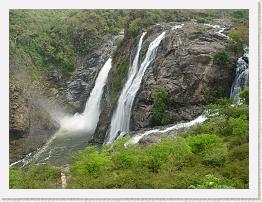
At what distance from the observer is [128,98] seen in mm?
10148

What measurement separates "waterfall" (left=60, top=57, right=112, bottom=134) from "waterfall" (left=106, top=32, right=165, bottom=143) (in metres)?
2.53

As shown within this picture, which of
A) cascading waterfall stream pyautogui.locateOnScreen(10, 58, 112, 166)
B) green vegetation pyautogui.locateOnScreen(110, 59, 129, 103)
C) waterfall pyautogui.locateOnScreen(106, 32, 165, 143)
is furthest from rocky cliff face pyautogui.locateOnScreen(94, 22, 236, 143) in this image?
cascading waterfall stream pyautogui.locateOnScreen(10, 58, 112, 166)

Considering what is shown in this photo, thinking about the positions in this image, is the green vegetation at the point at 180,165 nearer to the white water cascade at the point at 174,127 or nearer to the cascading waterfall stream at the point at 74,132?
the white water cascade at the point at 174,127

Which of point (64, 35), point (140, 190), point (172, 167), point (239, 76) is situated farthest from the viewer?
point (64, 35)

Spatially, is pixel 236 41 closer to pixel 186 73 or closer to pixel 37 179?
pixel 186 73

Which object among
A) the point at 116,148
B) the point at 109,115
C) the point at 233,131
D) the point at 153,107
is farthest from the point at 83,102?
the point at 233,131

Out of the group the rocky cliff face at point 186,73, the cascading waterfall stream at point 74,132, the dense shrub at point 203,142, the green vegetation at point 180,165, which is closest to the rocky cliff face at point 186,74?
the rocky cliff face at point 186,73

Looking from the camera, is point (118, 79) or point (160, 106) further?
point (118, 79)

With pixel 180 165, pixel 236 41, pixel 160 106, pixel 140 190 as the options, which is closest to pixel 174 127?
pixel 160 106

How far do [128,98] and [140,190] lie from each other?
5.66 meters

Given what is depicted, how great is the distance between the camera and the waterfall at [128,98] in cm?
991

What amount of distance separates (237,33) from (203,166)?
4282 millimetres

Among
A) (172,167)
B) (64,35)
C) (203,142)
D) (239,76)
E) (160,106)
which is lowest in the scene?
(172,167)
